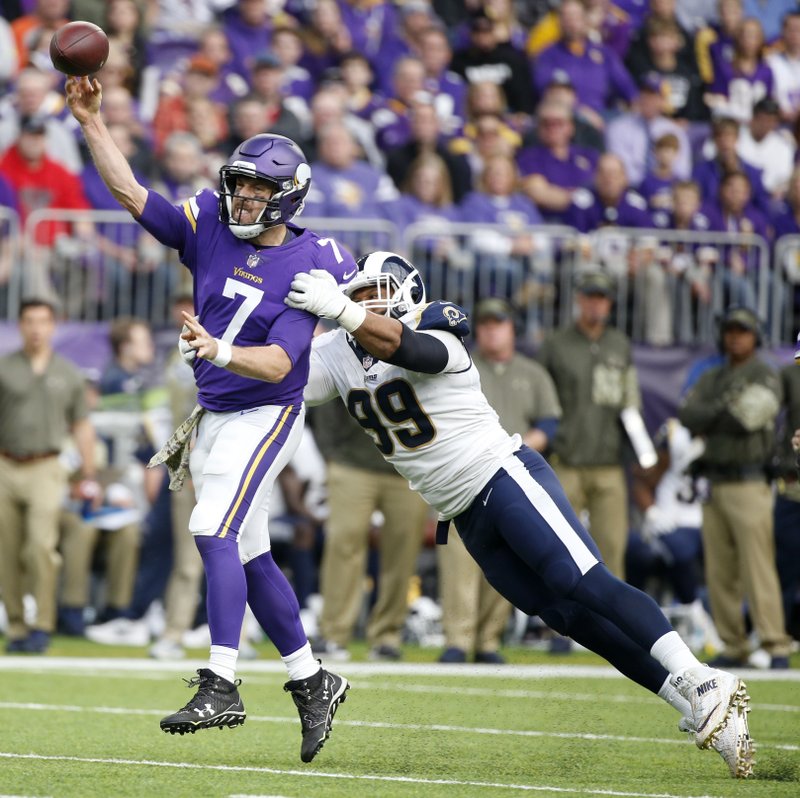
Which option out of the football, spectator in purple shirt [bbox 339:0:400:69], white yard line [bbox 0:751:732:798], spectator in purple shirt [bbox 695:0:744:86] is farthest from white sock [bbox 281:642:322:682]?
spectator in purple shirt [bbox 695:0:744:86]

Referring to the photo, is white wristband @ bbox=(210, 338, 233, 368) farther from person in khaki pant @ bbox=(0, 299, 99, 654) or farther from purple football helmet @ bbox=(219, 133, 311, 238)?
person in khaki pant @ bbox=(0, 299, 99, 654)

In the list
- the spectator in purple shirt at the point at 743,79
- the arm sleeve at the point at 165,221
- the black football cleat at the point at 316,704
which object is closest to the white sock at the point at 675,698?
the black football cleat at the point at 316,704

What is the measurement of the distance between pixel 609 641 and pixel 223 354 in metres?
1.61

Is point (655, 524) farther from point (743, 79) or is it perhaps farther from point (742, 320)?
point (743, 79)

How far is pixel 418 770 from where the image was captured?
519 centimetres

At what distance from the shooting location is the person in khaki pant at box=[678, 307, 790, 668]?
31.3 ft

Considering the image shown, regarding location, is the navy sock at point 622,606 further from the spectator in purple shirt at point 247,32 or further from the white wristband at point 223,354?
the spectator in purple shirt at point 247,32

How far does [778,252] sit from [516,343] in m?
2.20

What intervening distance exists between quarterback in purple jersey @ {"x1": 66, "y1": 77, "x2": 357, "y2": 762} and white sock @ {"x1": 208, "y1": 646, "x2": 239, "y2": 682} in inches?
5.3

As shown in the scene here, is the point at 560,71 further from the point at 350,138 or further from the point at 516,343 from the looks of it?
the point at 516,343

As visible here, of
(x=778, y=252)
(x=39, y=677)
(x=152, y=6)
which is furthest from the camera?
(x=152, y=6)

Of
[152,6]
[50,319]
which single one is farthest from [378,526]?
[152,6]

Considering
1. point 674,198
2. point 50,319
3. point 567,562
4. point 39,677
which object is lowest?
point 39,677

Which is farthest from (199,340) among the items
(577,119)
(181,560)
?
(577,119)
